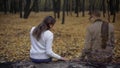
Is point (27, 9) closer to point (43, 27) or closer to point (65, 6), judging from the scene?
point (65, 6)

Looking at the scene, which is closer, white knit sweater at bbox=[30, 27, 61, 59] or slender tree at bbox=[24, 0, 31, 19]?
white knit sweater at bbox=[30, 27, 61, 59]

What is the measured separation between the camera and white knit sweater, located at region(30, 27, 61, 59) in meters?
2.77

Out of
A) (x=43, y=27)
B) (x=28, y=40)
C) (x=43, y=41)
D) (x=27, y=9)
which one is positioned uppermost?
(x=43, y=27)

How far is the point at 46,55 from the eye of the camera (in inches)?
115

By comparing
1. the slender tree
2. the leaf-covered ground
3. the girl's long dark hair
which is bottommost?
the leaf-covered ground

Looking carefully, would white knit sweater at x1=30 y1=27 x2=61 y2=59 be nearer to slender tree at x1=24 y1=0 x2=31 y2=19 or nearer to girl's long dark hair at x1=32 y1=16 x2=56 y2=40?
girl's long dark hair at x1=32 y1=16 x2=56 y2=40

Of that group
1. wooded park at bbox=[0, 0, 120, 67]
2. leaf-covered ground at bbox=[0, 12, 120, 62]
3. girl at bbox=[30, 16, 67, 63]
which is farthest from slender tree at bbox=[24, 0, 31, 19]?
girl at bbox=[30, 16, 67, 63]

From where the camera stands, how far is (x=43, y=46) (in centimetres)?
287

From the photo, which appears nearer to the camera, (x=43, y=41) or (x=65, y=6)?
(x=43, y=41)

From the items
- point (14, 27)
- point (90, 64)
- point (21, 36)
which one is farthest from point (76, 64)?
point (14, 27)

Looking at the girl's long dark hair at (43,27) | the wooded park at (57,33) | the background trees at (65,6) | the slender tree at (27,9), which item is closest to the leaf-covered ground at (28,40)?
the wooded park at (57,33)

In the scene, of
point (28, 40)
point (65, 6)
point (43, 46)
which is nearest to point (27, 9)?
point (65, 6)

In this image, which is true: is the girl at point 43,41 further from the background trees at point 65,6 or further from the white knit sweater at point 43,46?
the background trees at point 65,6

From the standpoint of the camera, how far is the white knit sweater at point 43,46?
9.10 feet
